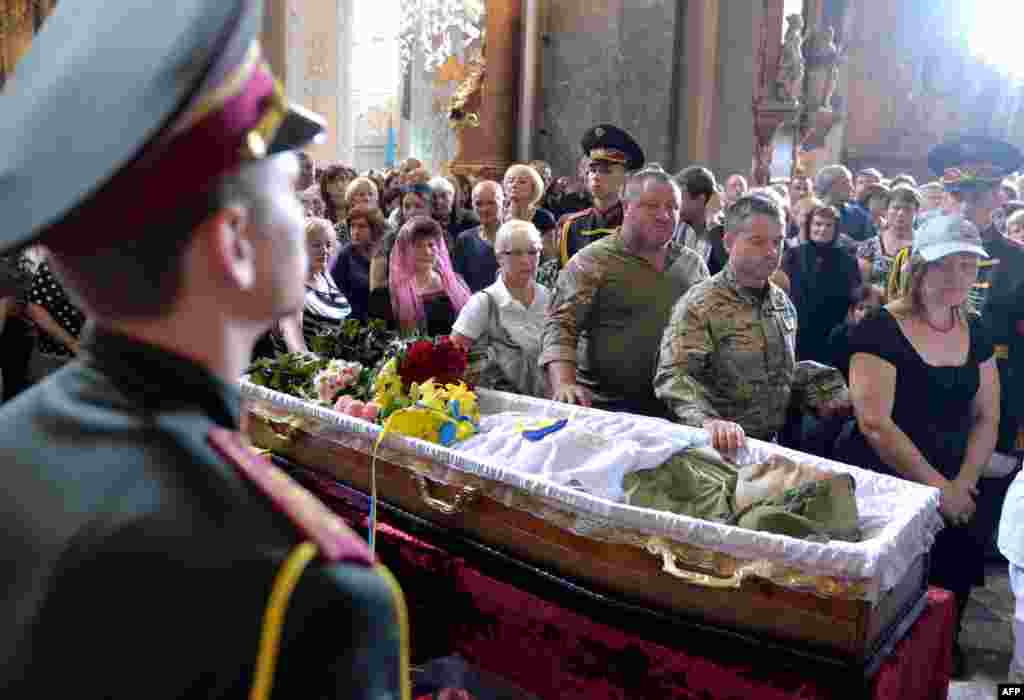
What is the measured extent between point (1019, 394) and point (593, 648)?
2.70 metres

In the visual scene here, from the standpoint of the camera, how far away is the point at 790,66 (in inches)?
389


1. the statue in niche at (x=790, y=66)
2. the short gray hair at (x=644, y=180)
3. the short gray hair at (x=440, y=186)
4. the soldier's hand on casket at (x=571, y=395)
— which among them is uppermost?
the statue in niche at (x=790, y=66)

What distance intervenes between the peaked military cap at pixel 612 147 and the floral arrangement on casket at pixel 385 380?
1.58 meters

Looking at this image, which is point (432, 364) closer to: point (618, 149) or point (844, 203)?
point (618, 149)

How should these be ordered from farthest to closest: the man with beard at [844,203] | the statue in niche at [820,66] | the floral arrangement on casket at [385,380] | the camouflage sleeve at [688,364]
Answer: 1. the statue in niche at [820,66]
2. the man with beard at [844,203]
3. the floral arrangement on casket at [385,380]
4. the camouflage sleeve at [688,364]

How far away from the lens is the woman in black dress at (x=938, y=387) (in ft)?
10.4

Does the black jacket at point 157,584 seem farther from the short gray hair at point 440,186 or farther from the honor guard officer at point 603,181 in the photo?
the short gray hair at point 440,186

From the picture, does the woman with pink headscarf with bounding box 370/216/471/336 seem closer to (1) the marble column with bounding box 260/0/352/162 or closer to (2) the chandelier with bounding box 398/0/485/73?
(2) the chandelier with bounding box 398/0/485/73

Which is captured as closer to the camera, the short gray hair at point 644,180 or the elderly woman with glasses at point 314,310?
the short gray hair at point 644,180

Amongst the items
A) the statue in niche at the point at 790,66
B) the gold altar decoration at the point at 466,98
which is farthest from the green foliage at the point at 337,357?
the statue in niche at the point at 790,66

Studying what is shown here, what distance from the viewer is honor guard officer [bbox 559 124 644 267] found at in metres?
4.74

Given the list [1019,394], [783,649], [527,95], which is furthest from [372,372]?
[527,95]

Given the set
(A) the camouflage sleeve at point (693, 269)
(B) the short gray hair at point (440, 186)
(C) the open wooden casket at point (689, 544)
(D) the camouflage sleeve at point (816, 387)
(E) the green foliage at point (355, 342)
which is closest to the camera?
(C) the open wooden casket at point (689, 544)

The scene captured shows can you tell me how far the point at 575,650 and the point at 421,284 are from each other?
2.40 meters
